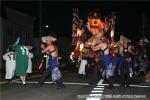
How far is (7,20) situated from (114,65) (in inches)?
1008

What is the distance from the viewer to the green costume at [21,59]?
18984 mm

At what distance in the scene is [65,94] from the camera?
627 inches

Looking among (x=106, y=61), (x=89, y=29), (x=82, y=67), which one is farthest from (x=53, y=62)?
(x=89, y=29)

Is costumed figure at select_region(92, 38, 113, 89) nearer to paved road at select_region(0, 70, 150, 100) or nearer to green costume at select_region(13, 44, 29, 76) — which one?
paved road at select_region(0, 70, 150, 100)

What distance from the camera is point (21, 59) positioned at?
62.7 feet

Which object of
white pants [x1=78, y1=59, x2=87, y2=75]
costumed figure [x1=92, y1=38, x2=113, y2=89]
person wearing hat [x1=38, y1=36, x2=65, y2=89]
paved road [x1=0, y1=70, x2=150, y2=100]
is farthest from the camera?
white pants [x1=78, y1=59, x2=87, y2=75]

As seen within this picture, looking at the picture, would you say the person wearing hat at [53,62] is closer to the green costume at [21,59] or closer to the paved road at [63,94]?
the paved road at [63,94]

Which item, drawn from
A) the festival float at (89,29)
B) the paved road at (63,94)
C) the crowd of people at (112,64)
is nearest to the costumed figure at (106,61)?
the crowd of people at (112,64)

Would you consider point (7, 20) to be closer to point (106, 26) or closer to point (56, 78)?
point (106, 26)

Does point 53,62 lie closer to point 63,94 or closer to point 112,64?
point 63,94

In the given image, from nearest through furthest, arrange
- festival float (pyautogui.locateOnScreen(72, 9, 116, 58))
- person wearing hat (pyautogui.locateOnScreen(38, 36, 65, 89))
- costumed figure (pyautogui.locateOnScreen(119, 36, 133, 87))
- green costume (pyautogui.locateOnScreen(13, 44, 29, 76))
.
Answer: person wearing hat (pyautogui.locateOnScreen(38, 36, 65, 89))
green costume (pyautogui.locateOnScreen(13, 44, 29, 76))
costumed figure (pyautogui.locateOnScreen(119, 36, 133, 87))
festival float (pyautogui.locateOnScreen(72, 9, 116, 58))

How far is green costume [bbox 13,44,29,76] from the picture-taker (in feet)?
62.3

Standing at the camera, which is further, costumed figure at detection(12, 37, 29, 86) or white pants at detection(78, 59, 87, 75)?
white pants at detection(78, 59, 87, 75)

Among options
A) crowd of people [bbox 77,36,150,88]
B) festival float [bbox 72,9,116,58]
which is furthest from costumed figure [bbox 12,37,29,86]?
festival float [bbox 72,9,116,58]
